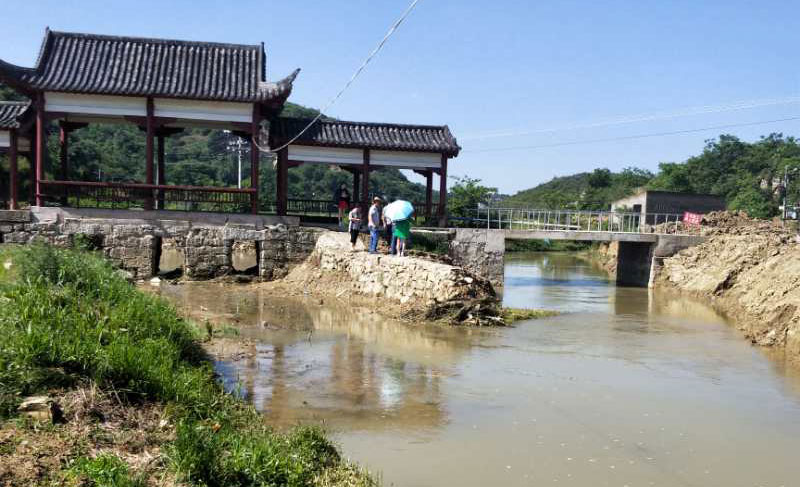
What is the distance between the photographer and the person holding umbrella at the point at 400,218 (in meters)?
14.3

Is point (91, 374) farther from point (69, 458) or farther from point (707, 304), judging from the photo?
point (707, 304)

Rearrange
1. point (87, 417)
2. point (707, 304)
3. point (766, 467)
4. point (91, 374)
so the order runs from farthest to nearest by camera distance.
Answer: point (707, 304), point (766, 467), point (91, 374), point (87, 417)

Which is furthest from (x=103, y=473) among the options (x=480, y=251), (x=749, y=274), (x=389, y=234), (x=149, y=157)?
(x=749, y=274)

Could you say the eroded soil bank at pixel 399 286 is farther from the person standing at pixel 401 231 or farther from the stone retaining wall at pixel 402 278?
the person standing at pixel 401 231

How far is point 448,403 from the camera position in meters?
7.64

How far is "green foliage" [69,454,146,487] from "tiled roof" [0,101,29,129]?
1582 centimetres

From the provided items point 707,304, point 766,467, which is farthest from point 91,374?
point 707,304

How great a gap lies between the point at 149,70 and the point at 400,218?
8.56m

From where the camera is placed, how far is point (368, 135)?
19.7m

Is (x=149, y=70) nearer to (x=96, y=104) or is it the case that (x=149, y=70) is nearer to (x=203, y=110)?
(x=96, y=104)

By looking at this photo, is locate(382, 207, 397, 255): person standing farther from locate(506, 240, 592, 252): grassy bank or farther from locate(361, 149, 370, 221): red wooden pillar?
locate(506, 240, 592, 252): grassy bank

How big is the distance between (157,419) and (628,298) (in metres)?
16.9

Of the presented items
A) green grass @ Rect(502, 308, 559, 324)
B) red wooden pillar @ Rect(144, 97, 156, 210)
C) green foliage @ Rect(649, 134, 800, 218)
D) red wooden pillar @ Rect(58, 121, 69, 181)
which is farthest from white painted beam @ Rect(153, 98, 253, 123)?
green foliage @ Rect(649, 134, 800, 218)

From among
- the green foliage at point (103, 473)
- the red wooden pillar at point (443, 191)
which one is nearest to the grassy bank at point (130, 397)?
the green foliage at point (103, 473)
